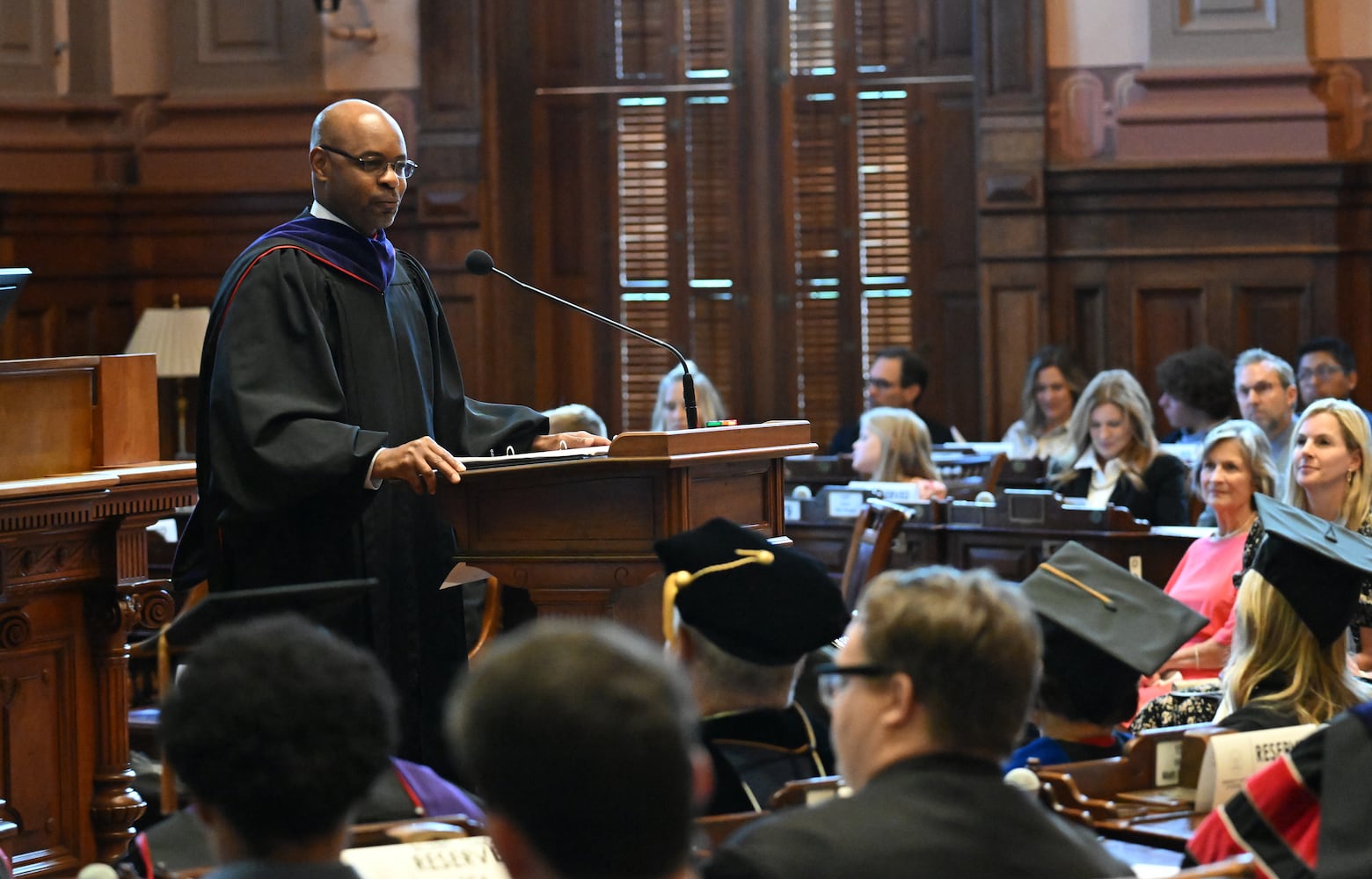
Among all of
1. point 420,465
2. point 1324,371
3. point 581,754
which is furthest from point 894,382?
point 581,754

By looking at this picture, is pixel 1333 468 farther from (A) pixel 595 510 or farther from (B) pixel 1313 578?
(A) pixel 595 510

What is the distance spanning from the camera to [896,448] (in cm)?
782

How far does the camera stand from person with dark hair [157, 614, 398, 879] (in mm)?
1677

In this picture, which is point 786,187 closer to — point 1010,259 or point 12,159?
point 1010,259

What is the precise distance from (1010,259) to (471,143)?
9.45 feet

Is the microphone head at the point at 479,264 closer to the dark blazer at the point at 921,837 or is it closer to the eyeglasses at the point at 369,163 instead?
the eyeglasses at the point at 369,163

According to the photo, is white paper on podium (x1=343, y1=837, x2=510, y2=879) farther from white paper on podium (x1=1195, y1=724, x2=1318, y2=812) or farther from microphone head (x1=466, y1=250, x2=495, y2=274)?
microphone head (x1=466, y1=250, x2=495, y2=274)

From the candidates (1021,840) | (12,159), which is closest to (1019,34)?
(12,159)

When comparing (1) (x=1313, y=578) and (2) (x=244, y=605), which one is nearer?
(2) (x=244, y=605)

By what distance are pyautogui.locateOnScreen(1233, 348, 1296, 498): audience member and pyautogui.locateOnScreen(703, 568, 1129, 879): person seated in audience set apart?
5743 mm

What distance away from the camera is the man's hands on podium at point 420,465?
11.9 ft

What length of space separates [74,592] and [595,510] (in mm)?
1617

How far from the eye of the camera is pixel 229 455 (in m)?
3.99

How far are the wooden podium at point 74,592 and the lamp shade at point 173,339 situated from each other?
13.6ft
